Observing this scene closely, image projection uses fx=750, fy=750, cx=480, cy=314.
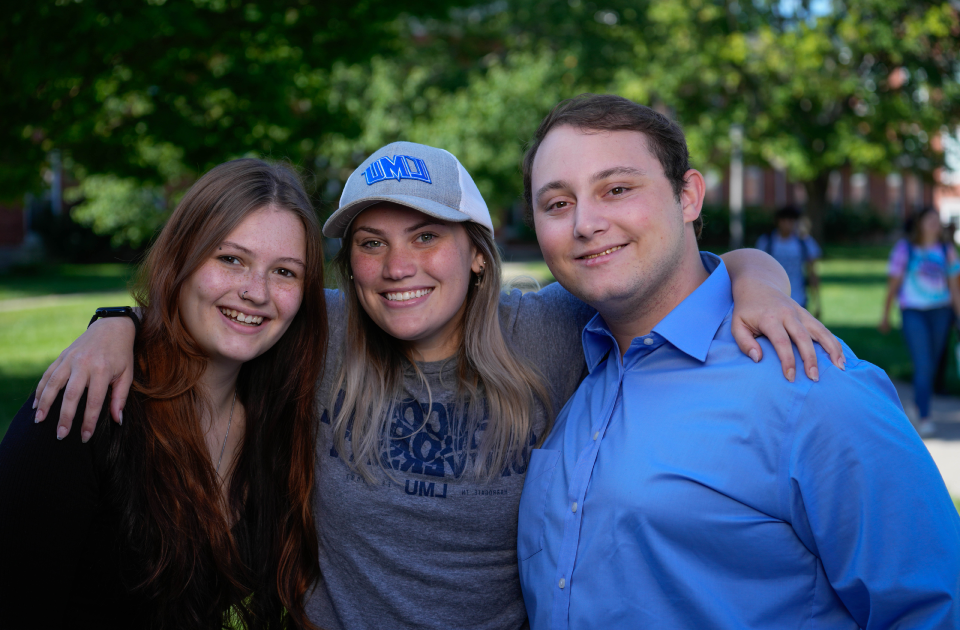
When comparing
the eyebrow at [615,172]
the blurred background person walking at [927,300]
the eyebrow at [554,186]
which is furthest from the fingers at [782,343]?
the blurred background person walking at [927,300]

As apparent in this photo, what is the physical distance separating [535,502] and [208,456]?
1.10m

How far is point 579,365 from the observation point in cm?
287

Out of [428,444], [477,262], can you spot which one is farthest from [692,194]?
[428,444]

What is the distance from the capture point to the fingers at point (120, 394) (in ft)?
7.31

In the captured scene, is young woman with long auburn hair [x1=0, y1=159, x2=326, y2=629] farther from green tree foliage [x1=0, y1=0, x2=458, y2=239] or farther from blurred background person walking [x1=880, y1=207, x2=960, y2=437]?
blurred background person walking [x1=880, y1=207, x2=960, y2=437]

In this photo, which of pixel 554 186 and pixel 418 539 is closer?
pixel 554 186

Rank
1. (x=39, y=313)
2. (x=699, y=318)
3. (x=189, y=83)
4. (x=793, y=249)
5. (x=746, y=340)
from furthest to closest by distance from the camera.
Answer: (x=39, y=313)
(x=793, y=249)
(x=189, y=83)
(x=699, y=318)
(x=746, y=340)

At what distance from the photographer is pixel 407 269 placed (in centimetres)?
256

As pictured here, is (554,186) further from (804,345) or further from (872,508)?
(872,508)

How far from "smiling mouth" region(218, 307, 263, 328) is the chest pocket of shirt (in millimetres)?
1046

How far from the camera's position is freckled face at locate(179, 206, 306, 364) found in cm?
247

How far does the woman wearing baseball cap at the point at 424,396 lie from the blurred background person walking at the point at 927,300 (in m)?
5.93

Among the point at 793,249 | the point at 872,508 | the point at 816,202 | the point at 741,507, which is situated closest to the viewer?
the point at 872,508

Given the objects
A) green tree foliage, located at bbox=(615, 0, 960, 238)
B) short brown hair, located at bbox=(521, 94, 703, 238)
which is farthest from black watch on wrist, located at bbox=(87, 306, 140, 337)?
green tree foliage, located at bbox=(615, 0, 960, 238)
